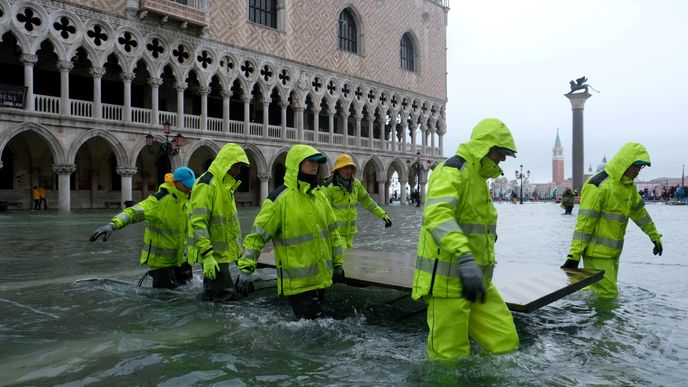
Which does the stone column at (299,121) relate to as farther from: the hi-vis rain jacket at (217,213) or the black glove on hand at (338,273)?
the black glove on hand at (338,273)

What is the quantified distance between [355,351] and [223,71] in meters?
22.4

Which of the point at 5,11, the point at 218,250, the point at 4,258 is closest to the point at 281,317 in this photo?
the point at 218,250

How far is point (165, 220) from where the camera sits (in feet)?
17.4

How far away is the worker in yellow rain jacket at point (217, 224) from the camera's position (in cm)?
440

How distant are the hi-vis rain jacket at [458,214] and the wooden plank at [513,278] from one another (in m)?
0.57

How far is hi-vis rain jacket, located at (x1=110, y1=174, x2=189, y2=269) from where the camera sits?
17.4 feet

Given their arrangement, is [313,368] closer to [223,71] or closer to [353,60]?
[223,71]

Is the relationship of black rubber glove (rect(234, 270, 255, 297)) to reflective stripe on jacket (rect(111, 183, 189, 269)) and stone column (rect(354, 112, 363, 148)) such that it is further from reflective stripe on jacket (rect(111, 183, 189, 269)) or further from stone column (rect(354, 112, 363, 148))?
stone column (rect(354, 112, 363, 148))

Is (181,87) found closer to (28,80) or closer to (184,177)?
(28,80)

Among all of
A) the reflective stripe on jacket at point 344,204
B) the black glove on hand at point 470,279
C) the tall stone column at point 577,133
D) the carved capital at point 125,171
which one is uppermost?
the tall stone column at point 577,133

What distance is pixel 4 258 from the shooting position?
7.73 meters

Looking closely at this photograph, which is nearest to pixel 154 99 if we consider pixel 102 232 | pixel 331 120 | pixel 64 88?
pixel 64 88

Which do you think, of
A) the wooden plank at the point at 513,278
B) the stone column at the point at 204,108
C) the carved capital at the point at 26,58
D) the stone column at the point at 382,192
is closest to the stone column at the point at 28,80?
the carved capital at the point at 26,58

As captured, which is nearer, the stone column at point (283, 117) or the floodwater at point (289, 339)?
the floodwater at point (289, 339)
